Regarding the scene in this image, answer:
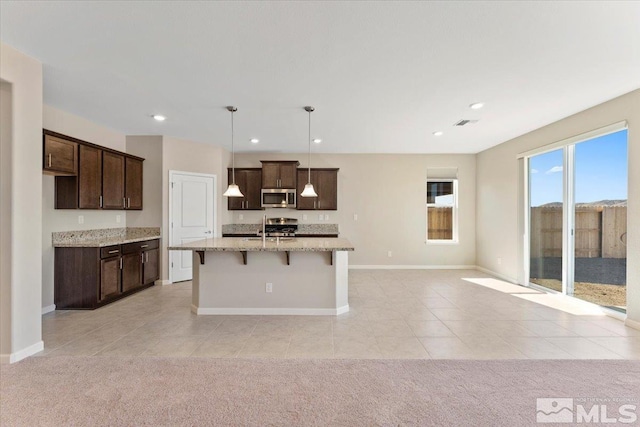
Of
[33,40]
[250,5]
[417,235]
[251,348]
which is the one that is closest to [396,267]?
[417,235]

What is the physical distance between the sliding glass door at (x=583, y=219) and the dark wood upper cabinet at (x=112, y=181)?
6790 millimetres

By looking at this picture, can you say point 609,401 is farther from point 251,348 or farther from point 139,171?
point 139,171

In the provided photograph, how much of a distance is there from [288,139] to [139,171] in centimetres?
267

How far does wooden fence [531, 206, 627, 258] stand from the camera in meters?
3.75

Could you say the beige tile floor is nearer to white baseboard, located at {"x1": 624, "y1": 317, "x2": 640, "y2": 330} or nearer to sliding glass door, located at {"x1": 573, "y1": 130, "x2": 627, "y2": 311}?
white baseboard, located at {"x1": 624, "y1": 317, "x2": 640, "y2": 330}

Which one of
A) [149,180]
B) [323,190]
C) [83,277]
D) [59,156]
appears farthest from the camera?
[323,190]

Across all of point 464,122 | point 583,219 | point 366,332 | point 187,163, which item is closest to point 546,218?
point 583,219

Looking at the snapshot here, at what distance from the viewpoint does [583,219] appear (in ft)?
13.8

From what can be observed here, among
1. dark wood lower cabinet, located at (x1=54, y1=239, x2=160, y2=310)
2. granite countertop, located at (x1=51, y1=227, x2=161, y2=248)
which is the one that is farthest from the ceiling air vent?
dark wood lower cabinet, located at (x1=54, y1=239, x2=160, y2=310)

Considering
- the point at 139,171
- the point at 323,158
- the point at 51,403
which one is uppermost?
the point at 323,158

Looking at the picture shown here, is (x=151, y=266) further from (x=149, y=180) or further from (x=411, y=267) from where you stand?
(x=411, y=267)

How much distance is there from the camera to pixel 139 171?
17.4 ft

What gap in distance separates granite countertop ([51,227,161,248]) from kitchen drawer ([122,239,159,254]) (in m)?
0.07

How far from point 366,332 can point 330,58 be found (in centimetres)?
278
